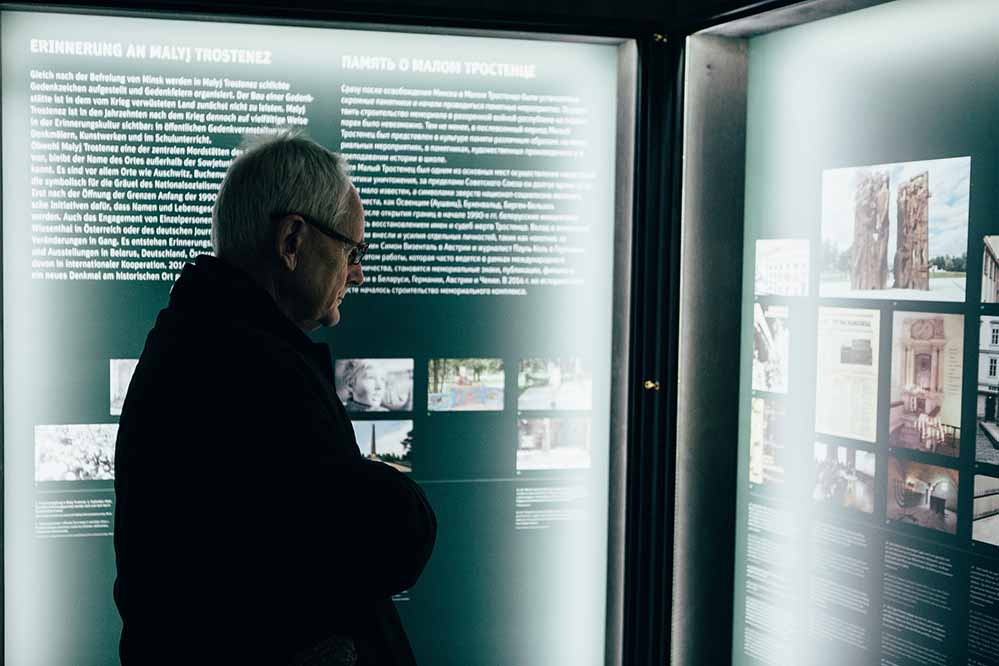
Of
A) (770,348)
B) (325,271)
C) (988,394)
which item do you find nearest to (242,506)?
(325,271)

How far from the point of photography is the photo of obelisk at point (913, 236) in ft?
9.62

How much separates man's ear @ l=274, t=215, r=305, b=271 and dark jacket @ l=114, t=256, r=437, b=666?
0.81 ft

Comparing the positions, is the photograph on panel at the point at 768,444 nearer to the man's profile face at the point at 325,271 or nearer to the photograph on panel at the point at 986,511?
the photograph on panel at the point at 986,511

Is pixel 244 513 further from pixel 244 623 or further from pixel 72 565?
pixel 72 565

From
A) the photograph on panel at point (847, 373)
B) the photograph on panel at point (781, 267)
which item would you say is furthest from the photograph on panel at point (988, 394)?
the photograph on panel at point (781, 267)

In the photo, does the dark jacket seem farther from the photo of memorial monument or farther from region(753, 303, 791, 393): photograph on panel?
region(753, 303, 791, 393): photograph on panel

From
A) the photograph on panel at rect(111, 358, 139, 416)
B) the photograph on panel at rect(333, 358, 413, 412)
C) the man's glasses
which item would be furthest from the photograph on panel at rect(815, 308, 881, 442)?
the photograph on panel at rect(111, 358, 139, 416)

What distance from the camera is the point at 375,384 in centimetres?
355

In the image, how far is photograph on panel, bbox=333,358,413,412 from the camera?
353 centimetres

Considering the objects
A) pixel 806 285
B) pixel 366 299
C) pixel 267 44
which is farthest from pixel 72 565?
Answer: pixel 806 285

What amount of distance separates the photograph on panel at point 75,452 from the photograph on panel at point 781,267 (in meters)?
2.26

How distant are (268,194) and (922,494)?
2.07m

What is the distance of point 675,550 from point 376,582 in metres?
1.96

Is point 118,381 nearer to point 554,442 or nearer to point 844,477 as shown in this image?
point 554,442
